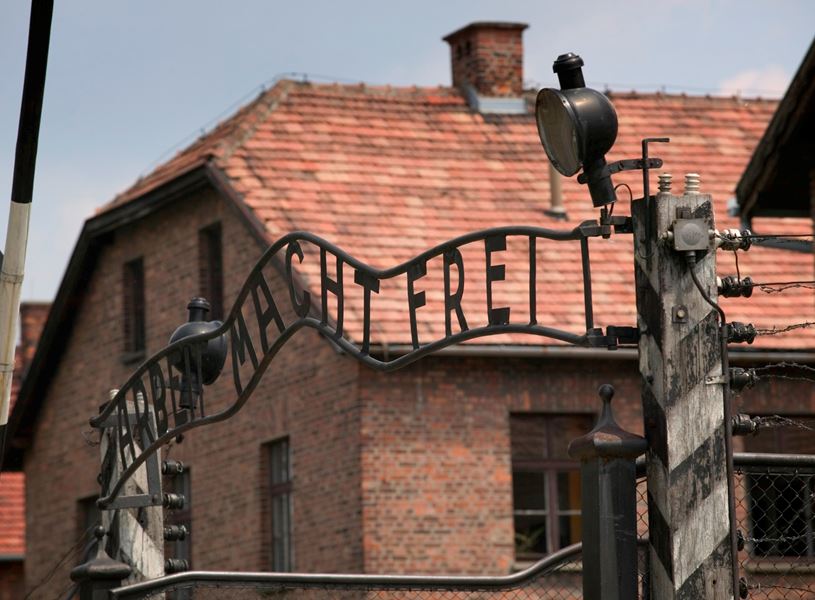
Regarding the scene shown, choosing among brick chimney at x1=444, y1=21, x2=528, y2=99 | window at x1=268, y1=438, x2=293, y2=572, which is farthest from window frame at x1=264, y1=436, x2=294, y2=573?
brick chimney at x1=444, y1=21, x2=528, y2=99

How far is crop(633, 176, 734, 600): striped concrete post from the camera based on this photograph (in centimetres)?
626

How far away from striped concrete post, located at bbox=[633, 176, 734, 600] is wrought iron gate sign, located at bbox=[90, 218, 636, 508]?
0.17 m

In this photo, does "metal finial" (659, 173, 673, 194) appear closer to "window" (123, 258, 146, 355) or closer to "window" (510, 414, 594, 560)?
"window" (510, 414, 594, 560)

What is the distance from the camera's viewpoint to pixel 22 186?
905 centimetres

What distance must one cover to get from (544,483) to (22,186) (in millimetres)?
13290

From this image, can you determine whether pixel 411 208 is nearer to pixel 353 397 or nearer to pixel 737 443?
pixel 353 397

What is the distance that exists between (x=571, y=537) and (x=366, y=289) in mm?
14183

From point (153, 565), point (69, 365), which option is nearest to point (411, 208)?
point (69, 365)

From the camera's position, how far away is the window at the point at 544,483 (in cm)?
2141

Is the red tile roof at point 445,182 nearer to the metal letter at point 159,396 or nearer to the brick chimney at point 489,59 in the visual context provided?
the brick chimney at point 489,59

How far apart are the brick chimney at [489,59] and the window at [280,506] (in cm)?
679

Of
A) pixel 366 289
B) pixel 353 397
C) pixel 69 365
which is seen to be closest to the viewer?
pixel 366 289

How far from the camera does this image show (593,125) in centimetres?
654

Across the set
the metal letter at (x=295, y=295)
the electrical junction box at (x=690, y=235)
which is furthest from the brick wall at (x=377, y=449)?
the electrical junction box at (x=690, y=235)
